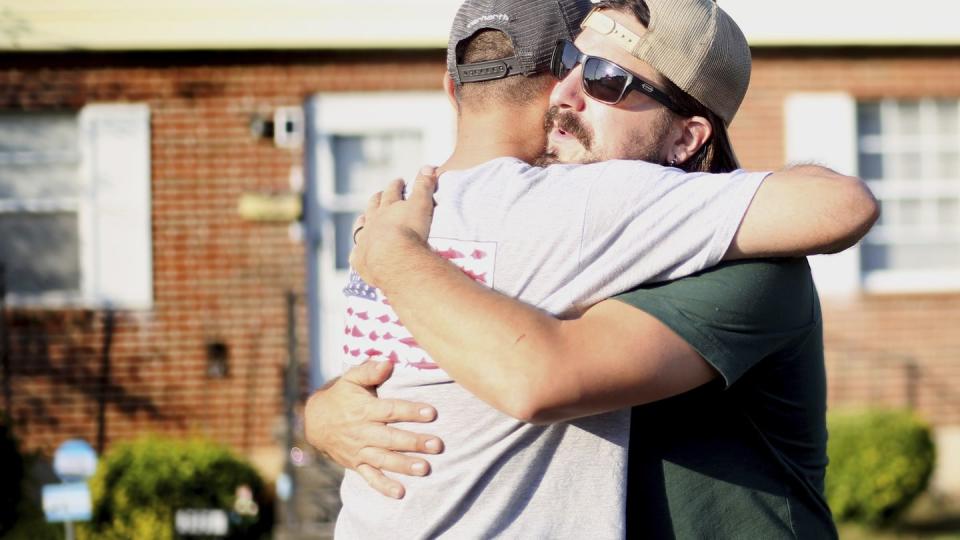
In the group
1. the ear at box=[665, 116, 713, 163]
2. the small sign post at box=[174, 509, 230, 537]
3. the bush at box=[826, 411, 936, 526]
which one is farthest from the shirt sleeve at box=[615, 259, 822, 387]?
the bush at box=[826, 411, 936, 526]

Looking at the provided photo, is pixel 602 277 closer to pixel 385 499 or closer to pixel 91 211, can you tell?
pixel 385 499

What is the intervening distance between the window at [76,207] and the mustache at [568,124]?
8.06 metres

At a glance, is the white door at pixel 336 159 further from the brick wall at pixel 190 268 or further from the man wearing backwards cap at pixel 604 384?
the man wearing backwards cap at pixel 604 384

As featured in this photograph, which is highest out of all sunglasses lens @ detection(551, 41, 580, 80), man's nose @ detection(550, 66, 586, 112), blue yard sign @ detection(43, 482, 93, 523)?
sunglasses lens @ detection(551, 41, 580, 80)

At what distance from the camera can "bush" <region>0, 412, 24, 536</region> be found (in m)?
8.30

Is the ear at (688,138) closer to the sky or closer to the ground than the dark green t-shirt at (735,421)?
closer to the sky

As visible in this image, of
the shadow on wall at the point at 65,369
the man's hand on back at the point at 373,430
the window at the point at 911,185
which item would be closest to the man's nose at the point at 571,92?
the man's hand on back at the point at 373,430

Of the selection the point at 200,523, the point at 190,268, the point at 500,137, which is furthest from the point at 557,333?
the point at 190,268

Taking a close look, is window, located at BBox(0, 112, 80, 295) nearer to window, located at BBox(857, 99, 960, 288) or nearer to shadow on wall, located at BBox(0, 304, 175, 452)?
shadow on wall, located at BBox(0, 304, 175, 452)

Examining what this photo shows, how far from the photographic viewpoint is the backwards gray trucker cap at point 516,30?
235 cm

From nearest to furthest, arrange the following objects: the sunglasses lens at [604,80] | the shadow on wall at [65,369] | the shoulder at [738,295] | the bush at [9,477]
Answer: the shoulder at [738,295]
the sunglasses lens at [604,80]
the bush at [9,477]
the shadow on wall at [65,369]

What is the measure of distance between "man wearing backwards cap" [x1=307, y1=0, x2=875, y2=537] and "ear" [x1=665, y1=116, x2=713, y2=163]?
0.36 feet

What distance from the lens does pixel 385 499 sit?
217cm

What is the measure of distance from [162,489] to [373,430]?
664 cm
